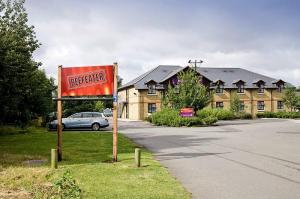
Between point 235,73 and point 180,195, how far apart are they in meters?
60.8

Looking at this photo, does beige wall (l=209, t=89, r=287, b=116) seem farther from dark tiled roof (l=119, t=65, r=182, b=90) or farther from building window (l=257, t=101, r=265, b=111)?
dark tiled roof (l=119, t=65, r=182, b=90)

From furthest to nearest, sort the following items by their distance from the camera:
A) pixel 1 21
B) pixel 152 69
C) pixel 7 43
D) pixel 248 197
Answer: pixel 152 69 → pixel 1 21 → pixel 7 43 → pixel 248 197

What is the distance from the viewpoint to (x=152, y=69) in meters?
63.6

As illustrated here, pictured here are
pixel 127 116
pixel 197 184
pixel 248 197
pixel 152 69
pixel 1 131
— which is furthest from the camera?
pixel 127 116

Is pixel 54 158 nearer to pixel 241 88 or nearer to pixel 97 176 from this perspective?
pixel 97 176

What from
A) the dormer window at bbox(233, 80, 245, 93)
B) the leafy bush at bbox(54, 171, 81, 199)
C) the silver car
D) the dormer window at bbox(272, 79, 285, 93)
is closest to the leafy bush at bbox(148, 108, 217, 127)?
the silver car

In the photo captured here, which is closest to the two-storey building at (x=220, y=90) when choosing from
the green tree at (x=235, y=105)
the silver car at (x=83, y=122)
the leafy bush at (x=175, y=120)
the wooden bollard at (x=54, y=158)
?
the green tree at (x=235, y=105)

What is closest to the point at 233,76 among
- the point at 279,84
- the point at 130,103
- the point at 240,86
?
the point at 240,86

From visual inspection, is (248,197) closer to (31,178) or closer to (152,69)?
(31,178)

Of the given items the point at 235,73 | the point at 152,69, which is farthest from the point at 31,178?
the point at 235,73

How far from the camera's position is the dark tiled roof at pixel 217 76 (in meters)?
60.3

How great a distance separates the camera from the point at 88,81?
14.3 meters

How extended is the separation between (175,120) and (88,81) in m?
24.8

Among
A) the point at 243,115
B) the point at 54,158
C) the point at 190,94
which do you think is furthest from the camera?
the point at 243,115
